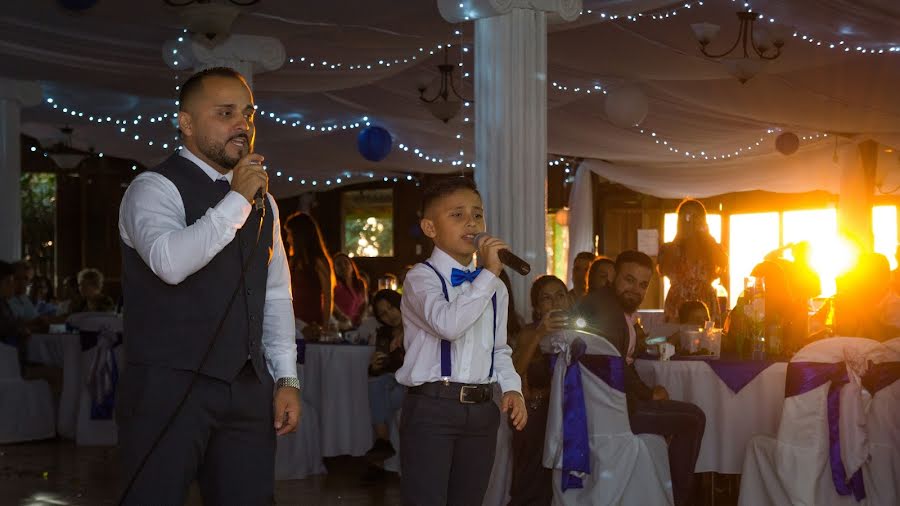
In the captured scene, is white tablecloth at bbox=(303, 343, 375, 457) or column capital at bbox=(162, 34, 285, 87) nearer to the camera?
white tablecloth at bbox=(303, 343, 375, 457)

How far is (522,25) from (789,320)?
1908 millimetres

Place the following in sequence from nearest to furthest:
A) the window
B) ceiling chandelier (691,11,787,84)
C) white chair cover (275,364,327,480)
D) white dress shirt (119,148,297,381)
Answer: white dress shirt (119,148,297,381)
white chair cover (275,364,327,480)
ceiling chandelier (691,11,787,84)
the window

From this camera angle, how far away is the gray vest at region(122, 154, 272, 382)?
2.43 metres

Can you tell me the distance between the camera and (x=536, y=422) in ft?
18.4

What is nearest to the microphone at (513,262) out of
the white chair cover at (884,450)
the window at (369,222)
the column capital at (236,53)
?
the white chair cover at (884,450)

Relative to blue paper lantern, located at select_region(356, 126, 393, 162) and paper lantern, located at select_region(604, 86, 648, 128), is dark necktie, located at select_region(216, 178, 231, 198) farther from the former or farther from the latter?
blue paper lantern, located at select_region(356, 126, 393, 162)

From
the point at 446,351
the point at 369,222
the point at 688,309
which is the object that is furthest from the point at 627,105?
the point at 369,222

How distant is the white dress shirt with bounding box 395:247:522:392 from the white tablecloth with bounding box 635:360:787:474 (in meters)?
2.35

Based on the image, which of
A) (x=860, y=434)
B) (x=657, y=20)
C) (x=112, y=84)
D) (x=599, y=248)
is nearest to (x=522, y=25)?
(x=860, y=434)

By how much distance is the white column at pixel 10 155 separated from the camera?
37.1 feet

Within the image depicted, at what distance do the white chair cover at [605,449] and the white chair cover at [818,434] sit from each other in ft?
1.81

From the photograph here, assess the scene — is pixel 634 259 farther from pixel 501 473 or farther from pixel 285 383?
pixel 285 383

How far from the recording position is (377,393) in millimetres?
7363

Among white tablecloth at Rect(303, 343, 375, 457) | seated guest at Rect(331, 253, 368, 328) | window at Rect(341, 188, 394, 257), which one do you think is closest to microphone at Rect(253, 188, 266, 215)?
white tablecloth at Rect(303, 343, 375, 457)
